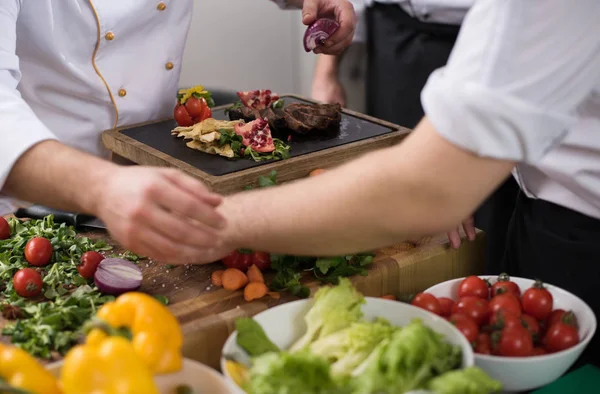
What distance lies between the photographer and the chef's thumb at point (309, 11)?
77.5 inches

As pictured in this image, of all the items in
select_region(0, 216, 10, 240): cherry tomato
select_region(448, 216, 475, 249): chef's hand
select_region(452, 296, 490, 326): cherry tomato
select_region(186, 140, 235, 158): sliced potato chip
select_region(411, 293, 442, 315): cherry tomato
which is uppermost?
select_region(186, 140, 235, 158): sliced potato chip

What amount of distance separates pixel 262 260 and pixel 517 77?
605 millimetres

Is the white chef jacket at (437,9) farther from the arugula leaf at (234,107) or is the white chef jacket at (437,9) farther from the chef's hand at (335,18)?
the arugula leaf at (234,107)

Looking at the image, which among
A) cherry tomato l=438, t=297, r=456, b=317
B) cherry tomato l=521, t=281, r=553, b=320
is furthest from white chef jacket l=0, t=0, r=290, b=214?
cherry tomato l=521, t=281, r=553, b=320

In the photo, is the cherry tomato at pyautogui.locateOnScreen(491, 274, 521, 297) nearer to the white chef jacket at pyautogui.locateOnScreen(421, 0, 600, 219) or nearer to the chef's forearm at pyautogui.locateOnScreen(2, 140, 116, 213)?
the white chef jacket at pyautogui.locateOnScreen(421, 0, 600, 219)

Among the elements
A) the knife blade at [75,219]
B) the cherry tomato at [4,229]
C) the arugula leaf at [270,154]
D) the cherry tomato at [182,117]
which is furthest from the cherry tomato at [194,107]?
the cherry tomato at [4,229]

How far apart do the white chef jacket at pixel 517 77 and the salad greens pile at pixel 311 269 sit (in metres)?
0.41

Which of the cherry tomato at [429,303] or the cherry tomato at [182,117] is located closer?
the cherry tomato at [429,303]

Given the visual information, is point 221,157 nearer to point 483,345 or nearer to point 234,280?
point 234,280

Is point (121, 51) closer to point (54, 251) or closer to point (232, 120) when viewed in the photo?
point (232, 120)

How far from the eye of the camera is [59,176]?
121 centimetres

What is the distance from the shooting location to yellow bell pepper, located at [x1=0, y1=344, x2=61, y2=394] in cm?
91

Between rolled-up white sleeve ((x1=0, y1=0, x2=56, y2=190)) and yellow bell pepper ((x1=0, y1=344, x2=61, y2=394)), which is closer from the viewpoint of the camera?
yellow bell pepper ((x1=0, y1=344, x2=61, y2=394))

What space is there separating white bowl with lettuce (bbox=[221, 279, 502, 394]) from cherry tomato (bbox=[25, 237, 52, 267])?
0.51 metres
